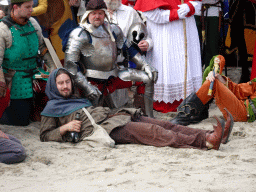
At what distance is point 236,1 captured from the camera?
7.90 meters

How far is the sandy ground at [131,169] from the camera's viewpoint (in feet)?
10.1

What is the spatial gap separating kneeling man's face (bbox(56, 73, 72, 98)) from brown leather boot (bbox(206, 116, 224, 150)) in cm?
142

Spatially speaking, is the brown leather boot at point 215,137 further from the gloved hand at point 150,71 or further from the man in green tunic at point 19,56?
the man in green tunic at point 19,56

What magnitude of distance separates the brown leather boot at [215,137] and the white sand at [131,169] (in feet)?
0.19

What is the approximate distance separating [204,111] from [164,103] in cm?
98

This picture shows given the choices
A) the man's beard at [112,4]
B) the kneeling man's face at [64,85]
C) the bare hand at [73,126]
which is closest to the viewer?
the bare hand at [73,126]

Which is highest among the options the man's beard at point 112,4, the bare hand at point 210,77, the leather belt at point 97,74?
the man's beard at point 112,4

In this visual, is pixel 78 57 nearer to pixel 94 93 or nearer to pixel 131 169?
pixel 94 93

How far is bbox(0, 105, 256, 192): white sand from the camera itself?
307 cm

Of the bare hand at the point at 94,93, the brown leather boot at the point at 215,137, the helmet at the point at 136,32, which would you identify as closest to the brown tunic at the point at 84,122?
the bare hand at the point at 94,93

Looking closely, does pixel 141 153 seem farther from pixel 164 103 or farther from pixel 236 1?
pixel 236 1

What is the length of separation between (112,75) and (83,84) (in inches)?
19.5

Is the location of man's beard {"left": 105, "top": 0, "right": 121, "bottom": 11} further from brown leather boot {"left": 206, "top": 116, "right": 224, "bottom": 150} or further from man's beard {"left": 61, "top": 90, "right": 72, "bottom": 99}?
brown leather boot {"left": 206, "top": 116, "right": 224, "bottom": 150}

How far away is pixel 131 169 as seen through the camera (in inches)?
138
